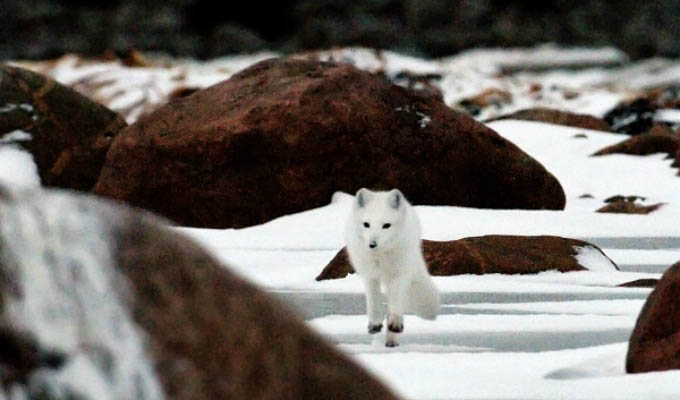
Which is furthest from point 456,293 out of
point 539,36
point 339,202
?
point 539,36

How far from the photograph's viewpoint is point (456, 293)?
23.2 feet

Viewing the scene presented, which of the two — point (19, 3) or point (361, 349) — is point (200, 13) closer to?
point (19, 3)

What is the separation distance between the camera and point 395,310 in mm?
5715

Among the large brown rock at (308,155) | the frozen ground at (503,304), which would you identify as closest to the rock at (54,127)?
the large brown rock at (308,155)

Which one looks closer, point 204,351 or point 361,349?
point 204,351

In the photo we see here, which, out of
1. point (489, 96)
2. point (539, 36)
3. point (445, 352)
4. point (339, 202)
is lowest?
point (445, 352)

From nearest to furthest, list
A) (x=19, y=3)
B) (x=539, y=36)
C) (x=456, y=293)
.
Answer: (x=456, y=293)
(x=19, y=3)
(x=539, y=36)

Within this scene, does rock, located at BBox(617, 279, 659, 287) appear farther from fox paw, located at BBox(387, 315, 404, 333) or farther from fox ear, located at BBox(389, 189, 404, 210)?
fox paw, located at BBox(387, 315, 404, 333)

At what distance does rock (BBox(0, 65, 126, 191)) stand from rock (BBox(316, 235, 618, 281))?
18.6 ft

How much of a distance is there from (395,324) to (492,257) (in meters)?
2.11

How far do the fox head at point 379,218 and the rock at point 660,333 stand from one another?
155cm

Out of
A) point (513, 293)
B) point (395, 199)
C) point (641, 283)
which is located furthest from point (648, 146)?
point (395, 199)

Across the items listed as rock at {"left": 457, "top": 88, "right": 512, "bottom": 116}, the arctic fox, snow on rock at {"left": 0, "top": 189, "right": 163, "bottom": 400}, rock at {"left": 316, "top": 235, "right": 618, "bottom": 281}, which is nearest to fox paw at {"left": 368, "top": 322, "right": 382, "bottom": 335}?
the arctic fox

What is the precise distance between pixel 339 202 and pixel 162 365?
8.70 m
